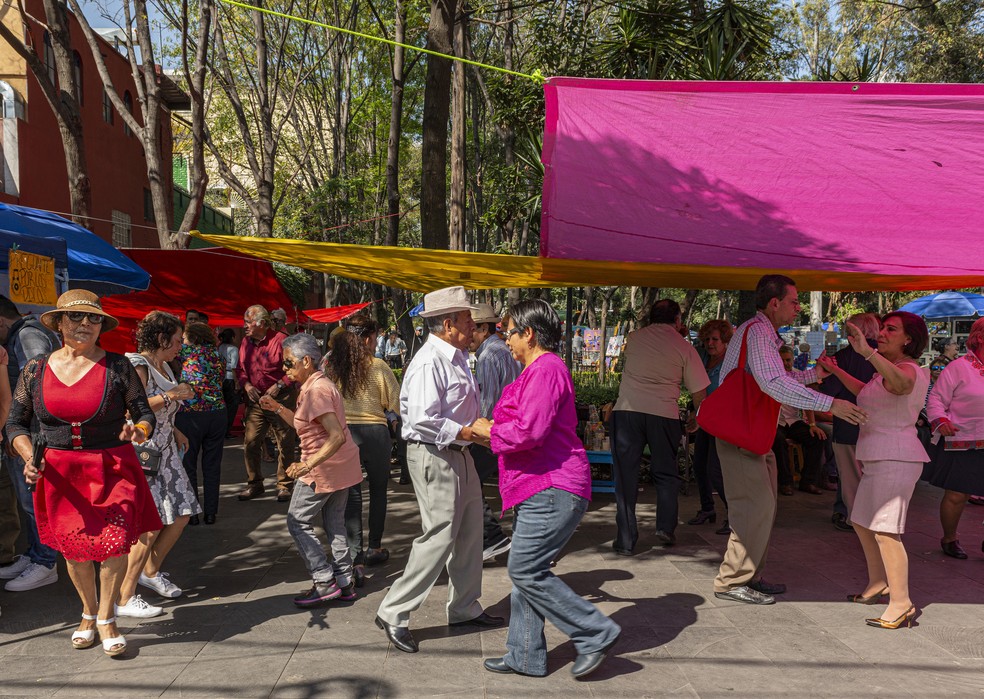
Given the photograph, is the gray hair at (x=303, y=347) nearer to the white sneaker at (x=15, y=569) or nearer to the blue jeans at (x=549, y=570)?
the blue jeans at (x=549, y=570)

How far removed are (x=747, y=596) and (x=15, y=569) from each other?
191 inches

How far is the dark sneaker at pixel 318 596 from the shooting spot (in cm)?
468

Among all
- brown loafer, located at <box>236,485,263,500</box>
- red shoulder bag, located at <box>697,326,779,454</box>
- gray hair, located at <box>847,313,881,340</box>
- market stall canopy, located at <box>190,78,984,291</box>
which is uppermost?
market stall canopy, located at <box>190,78,984,291</box>

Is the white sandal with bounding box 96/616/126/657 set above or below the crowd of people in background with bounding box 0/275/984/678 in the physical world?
below

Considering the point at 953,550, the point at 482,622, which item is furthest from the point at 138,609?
the point at 953,550

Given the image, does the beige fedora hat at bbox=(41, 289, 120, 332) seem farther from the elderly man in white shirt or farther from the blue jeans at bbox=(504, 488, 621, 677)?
the blue jeans at bbox=(504, 488, 621, 677)

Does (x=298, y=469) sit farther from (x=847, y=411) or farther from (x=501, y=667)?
(x=847, y=411)

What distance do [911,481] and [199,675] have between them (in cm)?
400

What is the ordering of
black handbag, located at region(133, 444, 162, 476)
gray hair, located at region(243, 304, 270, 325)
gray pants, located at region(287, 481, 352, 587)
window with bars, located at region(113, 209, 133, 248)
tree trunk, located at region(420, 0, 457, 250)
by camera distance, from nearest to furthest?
black handbag, located at region(133, 444, 162, 476) < gray pants, located at region(287, 481, 352, 587) < gray hair, located at region(243, 304, 270, 325) < tree trunk, located at region(420, 0, 457, 250) < window with bars, located at region(113, 209, 133, 248)

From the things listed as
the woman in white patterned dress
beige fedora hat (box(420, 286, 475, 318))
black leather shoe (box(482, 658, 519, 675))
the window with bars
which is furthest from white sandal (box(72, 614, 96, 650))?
the window with bars

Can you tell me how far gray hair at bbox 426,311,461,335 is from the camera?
13.6 ft

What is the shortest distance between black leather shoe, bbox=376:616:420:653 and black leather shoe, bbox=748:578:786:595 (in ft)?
7.31

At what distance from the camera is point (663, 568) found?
5.55 metres

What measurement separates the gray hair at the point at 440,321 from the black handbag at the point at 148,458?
177 cm
